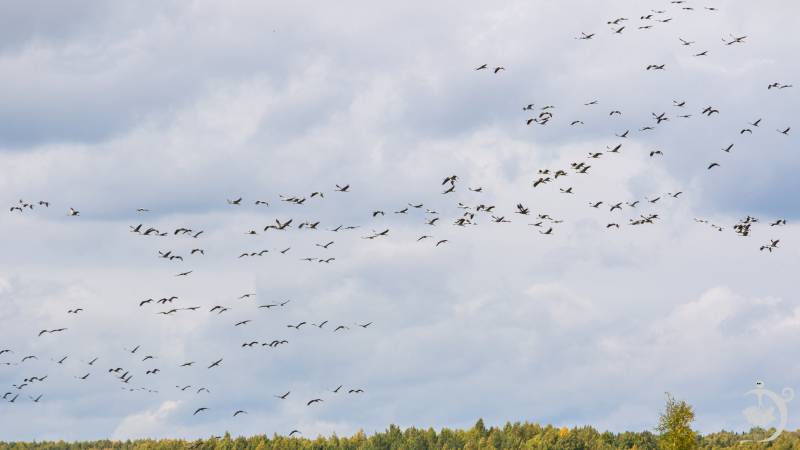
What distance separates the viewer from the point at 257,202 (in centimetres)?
9175

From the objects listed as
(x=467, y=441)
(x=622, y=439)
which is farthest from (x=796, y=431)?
(x=467, y=441)

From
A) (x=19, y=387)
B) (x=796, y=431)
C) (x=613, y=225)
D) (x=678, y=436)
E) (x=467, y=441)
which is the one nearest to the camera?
(x=613, y=225)

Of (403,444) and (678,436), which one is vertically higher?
(403,444)

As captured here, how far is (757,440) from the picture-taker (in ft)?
558

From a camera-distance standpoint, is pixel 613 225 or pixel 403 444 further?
pixel 403 444

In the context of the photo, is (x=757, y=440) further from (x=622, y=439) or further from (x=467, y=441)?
(x=467, y=441)

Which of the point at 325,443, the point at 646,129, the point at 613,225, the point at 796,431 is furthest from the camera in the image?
the point at 325,443

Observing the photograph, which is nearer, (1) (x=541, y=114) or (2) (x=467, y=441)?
(1) (x=541, y=114)

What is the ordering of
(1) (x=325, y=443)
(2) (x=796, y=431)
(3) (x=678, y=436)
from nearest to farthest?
1. (3) (x=678, y=436)
2. (2) (x=796, y=431)
3. (1) (x=325, y=443)

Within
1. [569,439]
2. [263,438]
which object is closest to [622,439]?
[569,439]

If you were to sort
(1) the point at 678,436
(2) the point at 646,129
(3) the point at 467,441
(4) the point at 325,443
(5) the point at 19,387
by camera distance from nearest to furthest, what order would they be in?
1. (2) the point at 646,129
2. (5) the point at 19,387
3. (1) the point at 678,436
4. (3) the point at 467,441
5. (4) the point at 325,443

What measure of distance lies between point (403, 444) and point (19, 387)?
281 feet

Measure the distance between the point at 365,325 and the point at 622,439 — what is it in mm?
94759

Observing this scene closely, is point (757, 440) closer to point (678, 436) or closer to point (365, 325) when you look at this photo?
point (678, 436)
